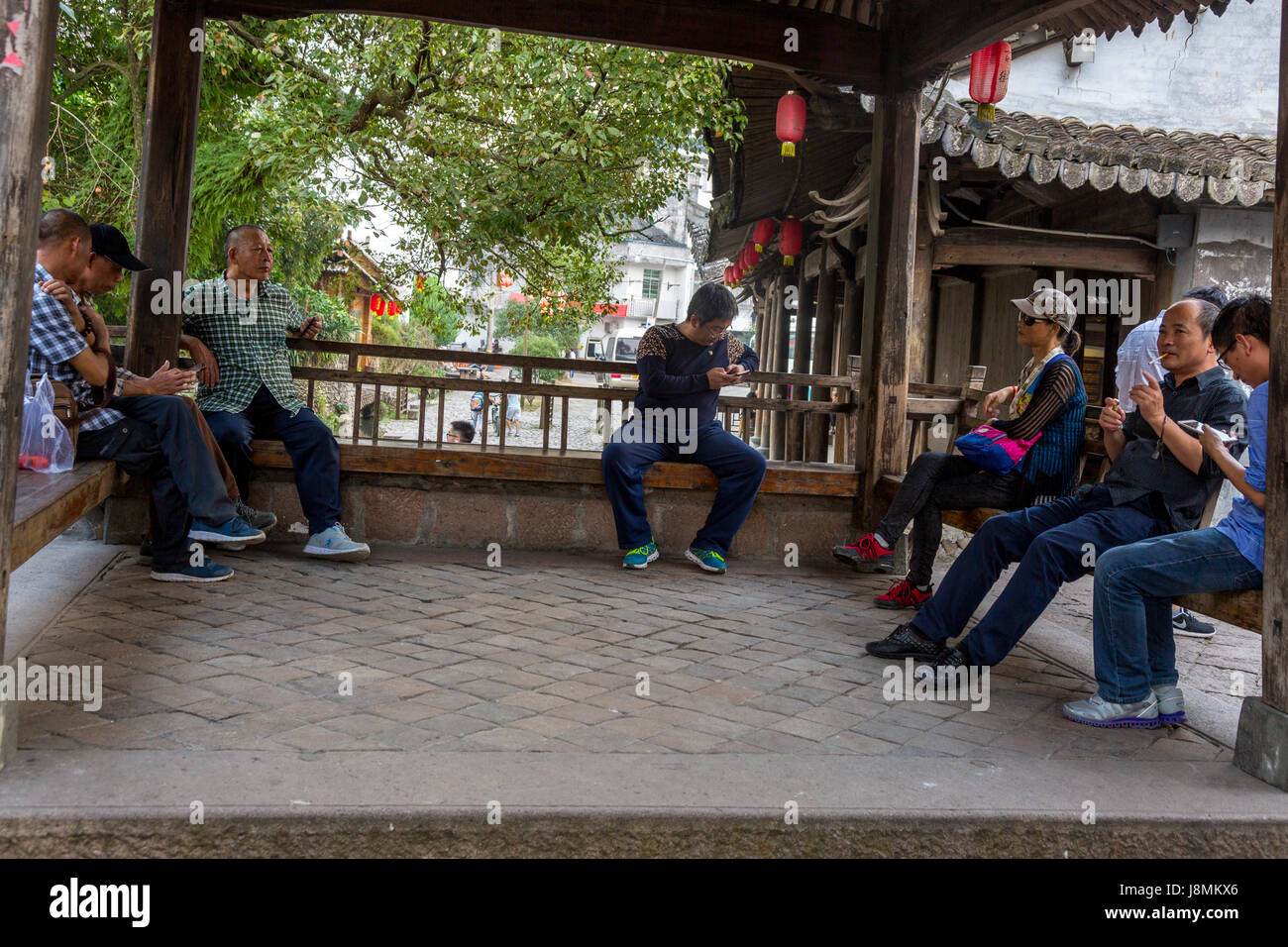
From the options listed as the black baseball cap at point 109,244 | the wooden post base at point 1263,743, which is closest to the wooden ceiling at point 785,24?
the black baseball cap at point 109,244

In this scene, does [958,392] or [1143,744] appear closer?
[1143,744]

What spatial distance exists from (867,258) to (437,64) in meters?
4.26

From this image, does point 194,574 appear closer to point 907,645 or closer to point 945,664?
point 907,645

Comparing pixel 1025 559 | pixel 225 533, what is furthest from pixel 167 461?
pixel 1025 559

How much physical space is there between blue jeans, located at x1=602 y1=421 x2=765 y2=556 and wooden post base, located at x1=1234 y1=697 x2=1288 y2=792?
3262mm

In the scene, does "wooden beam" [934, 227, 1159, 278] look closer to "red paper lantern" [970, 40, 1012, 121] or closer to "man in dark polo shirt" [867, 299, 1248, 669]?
"red paper lantern" [970, 40, 1012, 121]

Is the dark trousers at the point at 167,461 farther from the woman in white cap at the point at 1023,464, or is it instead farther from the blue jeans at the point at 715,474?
the woman in white cap at the point at 1023,464

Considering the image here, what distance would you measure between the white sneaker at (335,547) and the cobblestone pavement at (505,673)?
96 millimetres

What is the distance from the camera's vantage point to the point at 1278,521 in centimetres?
336

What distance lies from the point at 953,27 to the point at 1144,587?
3.54 m

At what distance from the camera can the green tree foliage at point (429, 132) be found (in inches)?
352

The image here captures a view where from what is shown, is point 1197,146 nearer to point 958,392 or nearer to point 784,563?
point 958,392

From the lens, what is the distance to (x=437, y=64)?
916 centimetres

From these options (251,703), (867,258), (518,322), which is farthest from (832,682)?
(518,322)
